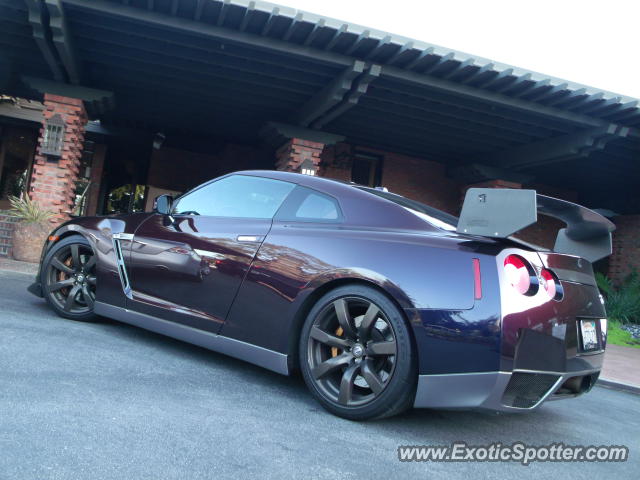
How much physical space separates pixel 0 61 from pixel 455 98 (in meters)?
8.00

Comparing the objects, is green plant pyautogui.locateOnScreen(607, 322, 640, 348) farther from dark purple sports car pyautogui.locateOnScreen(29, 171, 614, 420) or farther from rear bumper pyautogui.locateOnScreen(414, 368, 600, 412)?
rear bumper pyautogui.locateOnScreen(414, 368, 600, 412)

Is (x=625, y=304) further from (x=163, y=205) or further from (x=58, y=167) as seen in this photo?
(x=58, y=167)

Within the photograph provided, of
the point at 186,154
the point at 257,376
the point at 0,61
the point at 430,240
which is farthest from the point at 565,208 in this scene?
the point at 186,154

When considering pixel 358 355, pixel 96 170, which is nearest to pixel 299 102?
pixel 358 355

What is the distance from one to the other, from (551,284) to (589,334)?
43cm

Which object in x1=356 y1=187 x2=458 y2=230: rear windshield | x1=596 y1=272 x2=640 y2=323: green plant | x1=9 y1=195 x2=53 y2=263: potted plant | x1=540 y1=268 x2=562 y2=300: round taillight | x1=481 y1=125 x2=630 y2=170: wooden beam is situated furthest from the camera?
x1=596 y1=272 x2=640 y2=323: green plant

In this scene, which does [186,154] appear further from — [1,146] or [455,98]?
[455,98]

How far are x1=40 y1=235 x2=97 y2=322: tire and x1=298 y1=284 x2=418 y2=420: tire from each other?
2.12 metres

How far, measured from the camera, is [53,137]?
9.02 meters

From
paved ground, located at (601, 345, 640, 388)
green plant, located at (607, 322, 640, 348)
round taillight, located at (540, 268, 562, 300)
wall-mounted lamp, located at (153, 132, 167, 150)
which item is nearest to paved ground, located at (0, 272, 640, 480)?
round taillight, located at (540, 268, 562, 300)

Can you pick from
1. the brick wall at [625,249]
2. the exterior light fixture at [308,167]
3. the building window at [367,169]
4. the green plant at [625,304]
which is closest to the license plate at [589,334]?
the exterior light fixture at [308,167]

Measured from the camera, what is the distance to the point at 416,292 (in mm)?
2494

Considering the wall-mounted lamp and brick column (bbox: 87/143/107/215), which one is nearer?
the wall-mounted lamp

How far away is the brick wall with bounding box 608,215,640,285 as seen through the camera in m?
13.9
